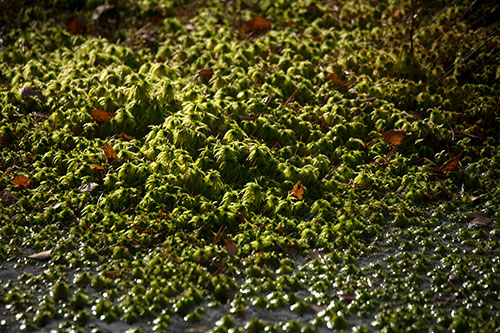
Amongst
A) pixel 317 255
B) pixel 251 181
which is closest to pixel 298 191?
pixel 251 181

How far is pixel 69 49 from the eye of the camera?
14.7 ft

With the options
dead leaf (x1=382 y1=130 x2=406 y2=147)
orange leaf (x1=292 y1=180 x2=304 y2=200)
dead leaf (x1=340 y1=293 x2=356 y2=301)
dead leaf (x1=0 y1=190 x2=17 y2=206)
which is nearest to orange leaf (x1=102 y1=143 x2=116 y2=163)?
dead leaf (x1=0 y1=190 x2=17 y2=206)

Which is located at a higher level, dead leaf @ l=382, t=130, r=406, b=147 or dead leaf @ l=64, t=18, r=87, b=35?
dead leaf @ l=64, t=18, r=87, b=35

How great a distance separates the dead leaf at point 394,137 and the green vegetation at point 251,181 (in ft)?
0.07

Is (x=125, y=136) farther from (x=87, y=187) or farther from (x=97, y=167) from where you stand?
(x=87, y=187)

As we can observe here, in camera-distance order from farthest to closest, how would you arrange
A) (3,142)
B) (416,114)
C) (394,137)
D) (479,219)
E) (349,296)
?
(416,114)
(394,137)
(3,142)
(479,219)
(349,296)

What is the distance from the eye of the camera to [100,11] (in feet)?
16.6

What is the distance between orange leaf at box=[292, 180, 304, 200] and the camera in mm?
2793

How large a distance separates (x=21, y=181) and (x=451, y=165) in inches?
96.4

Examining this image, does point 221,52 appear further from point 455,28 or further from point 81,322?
point 81,322

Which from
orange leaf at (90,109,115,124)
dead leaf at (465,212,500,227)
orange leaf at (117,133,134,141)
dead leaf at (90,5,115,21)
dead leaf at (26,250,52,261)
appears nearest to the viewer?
dead leaf at (26,250,52,261)

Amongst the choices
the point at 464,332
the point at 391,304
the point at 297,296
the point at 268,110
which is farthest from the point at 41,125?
the point at 464,332

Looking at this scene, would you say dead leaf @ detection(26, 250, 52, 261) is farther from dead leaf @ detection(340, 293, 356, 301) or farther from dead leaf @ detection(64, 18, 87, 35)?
dead leaf @ detection(64, 18, 87, 35)

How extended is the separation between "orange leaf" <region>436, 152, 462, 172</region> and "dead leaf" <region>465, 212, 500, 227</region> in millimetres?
398
